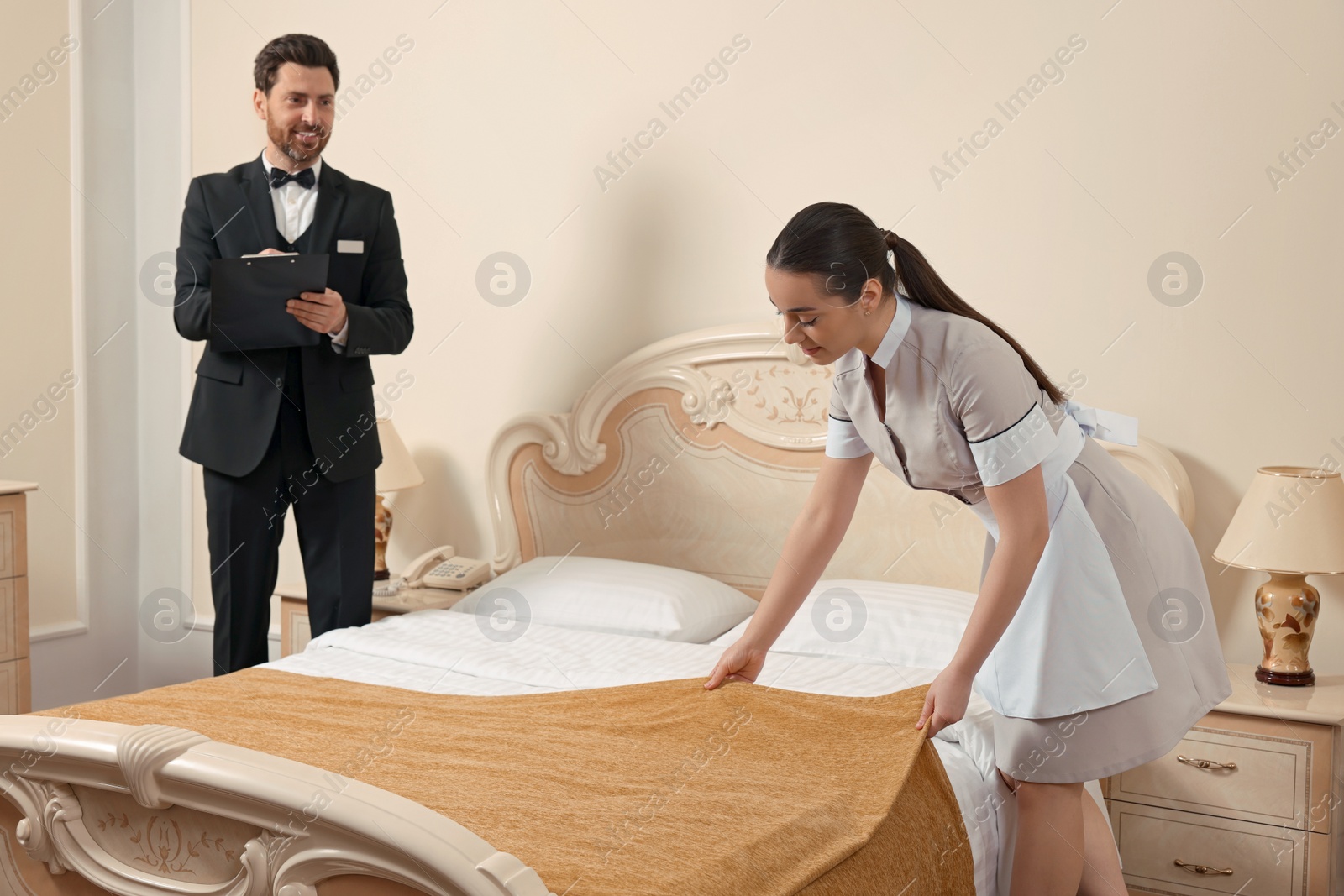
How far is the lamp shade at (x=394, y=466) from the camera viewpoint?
3266 millimetres

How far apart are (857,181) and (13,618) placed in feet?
8.60

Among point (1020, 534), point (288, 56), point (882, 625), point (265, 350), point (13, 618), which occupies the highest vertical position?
point (288, 56)

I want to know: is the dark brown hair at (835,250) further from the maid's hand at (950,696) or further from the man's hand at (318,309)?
the man's hand at (318,309)

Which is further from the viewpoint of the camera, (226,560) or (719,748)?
(226,560)

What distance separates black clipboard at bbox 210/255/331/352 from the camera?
250 cm

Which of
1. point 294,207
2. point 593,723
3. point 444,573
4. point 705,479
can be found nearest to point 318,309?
point 294,207

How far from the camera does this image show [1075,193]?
2.67 meters

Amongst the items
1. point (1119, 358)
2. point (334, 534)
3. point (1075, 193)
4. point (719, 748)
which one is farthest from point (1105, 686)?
point (334, 534)

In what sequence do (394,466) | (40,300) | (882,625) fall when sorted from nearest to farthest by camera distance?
(882,625) < (394,466) < (40,300)

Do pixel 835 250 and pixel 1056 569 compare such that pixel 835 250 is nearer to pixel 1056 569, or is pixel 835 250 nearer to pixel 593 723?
pixel 1056 569

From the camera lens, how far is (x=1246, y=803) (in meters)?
2.16

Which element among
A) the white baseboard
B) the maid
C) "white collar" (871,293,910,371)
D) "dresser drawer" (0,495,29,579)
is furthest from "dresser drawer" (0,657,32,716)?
"white collar" (871,293,910,371)

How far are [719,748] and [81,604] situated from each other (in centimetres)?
305

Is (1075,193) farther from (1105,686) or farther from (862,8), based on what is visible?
(1105,686)
